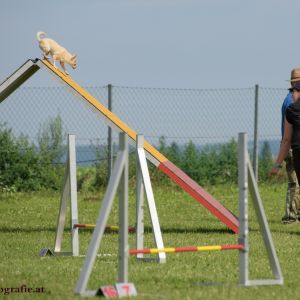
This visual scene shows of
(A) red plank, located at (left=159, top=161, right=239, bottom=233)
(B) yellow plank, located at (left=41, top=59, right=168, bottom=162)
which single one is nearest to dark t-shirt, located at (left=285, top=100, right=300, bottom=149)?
(A) red plank, located at (left=159, top=161, right=239, bottom=233)

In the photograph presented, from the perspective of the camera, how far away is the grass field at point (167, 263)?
6.28 meters

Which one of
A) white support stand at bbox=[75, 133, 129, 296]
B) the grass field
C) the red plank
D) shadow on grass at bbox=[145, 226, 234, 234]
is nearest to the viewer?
white support stand at bbox=[75, 133, 129, 296]

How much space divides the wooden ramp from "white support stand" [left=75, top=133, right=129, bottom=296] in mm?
3606

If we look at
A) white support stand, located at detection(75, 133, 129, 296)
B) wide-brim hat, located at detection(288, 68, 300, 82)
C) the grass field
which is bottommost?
the grass field

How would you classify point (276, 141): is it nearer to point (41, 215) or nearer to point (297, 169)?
point (41, 215)

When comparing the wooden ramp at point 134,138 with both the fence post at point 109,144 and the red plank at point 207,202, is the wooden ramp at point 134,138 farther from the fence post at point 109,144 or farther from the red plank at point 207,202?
the fence post at point 109,144

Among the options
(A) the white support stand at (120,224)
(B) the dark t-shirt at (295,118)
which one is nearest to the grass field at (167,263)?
(A) the white support stand at (120,224)

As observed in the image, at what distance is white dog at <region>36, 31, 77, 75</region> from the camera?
1106cm

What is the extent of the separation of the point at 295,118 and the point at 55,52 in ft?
10.6

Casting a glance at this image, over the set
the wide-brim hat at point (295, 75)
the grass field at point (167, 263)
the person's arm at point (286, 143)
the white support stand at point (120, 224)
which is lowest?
the grass field at point (167, 263)

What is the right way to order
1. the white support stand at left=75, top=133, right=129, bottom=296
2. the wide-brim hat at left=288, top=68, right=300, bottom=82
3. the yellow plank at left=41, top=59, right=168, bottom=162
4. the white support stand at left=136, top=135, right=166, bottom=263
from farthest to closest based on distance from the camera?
the wide-brim hat at left=288, top=68, right=300, bottom=82
the yellow plank at left=41, top=59, right=168, bottom=162
the white support stand at left=136, top=135, right=166, bottom=263
the white support stand at left=75, top=133, right=129, bottom=296

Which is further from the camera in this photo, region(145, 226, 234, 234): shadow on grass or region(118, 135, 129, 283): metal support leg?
region(145, 226, 234, 234): shadow on grass

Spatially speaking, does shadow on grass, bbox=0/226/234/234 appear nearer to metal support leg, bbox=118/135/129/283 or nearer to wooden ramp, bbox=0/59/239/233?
wooden ramp, bbox=0/59/239/233

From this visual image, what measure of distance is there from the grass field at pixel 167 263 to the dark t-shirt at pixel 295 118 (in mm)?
976
